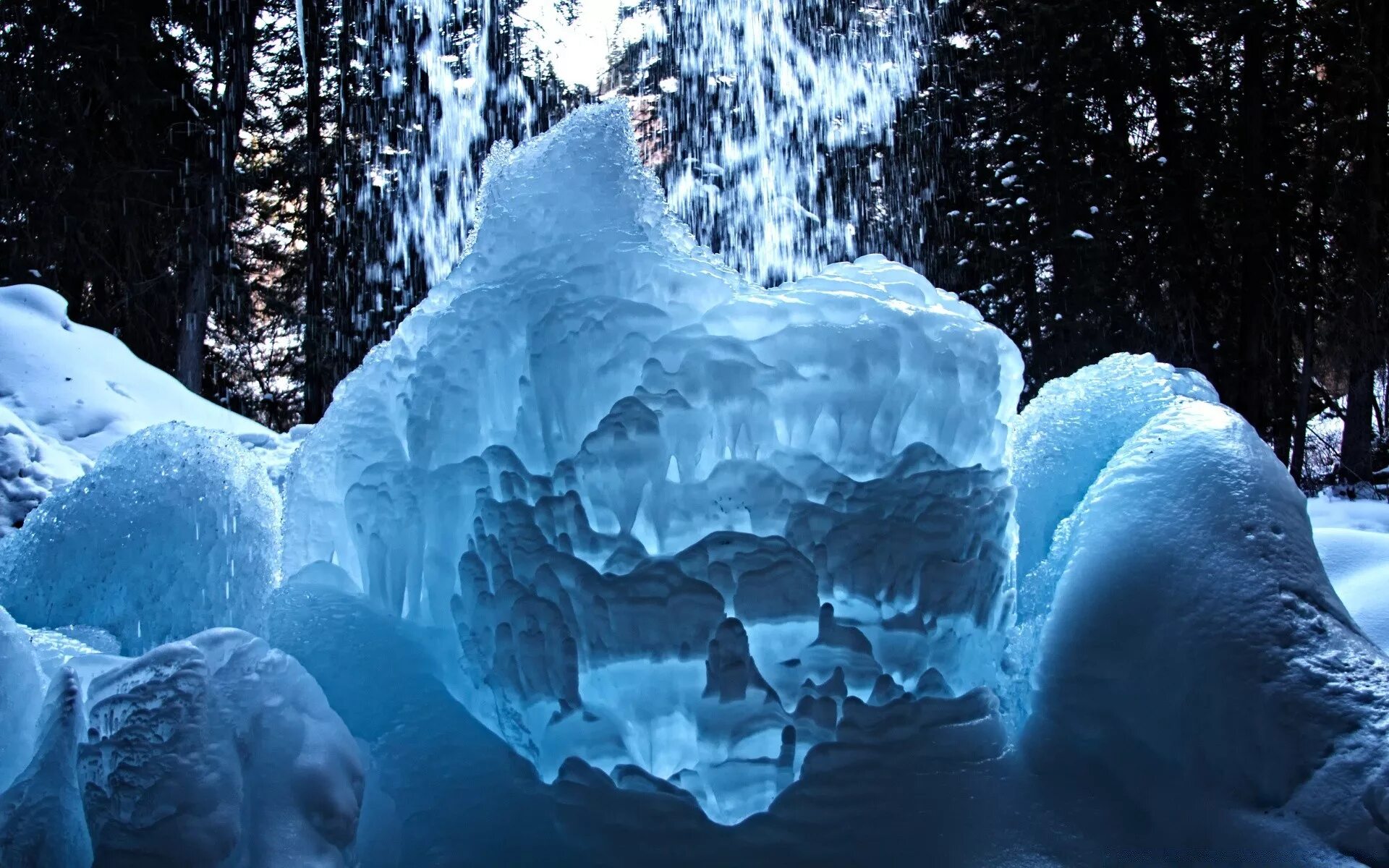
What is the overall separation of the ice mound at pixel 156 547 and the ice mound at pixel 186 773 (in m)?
1.52

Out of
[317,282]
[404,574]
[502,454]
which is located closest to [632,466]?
[502,454]

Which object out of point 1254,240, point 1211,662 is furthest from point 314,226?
point 1211,662

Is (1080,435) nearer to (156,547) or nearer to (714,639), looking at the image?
(714,639)

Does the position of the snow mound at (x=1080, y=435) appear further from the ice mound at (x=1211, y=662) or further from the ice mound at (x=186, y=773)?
the ice mound at (x=186, y=773)

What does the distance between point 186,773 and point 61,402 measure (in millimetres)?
6201

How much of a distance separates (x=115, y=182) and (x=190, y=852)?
14073 mm

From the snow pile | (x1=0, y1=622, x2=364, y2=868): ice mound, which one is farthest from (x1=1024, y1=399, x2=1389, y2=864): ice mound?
the snow pile

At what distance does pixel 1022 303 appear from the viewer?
44.8ft

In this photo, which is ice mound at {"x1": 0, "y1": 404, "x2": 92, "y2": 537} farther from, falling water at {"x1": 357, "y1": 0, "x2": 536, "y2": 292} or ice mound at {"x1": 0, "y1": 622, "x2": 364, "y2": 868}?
falling water at {"x1": 357, "y1": 0, "x2": 536, "y2": 292}

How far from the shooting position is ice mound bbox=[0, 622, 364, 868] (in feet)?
7.72

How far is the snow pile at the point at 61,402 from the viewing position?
6809 millimetres

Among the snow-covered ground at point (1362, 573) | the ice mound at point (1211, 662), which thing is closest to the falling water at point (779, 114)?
the snow-covered ground at point (1362, 573)

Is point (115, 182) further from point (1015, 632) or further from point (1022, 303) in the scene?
point (1015, 632)

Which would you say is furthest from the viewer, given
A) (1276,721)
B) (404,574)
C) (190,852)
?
(404,574)
